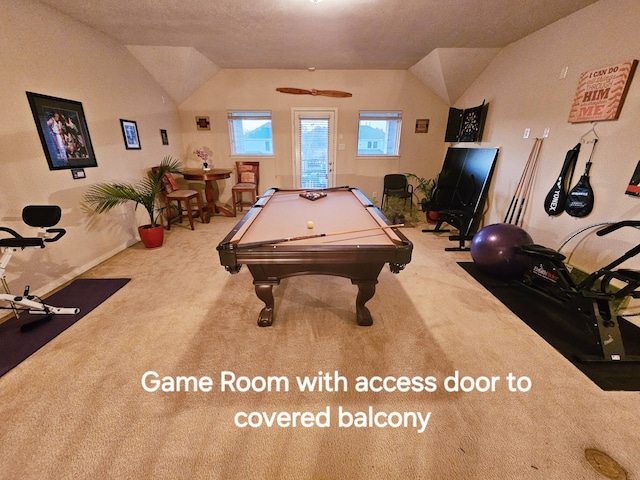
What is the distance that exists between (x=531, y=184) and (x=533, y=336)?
2.08m

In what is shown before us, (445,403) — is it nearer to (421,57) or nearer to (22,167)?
(22,167)

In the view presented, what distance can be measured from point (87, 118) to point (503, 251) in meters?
4.71

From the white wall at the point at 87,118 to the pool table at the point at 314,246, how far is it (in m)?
2.02

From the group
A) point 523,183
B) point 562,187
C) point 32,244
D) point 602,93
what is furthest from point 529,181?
point 32,244

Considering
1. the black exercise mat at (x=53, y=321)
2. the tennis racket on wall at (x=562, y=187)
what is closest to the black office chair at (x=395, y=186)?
the tennis racket on wall at (x=562, y=187)

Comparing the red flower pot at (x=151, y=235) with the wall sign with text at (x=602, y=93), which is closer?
the wall sign with text at (x=602, y=93)

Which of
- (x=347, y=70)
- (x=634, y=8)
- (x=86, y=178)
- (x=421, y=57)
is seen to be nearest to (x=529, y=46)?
(x=634, y=8)

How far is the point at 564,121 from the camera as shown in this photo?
271 centimetres

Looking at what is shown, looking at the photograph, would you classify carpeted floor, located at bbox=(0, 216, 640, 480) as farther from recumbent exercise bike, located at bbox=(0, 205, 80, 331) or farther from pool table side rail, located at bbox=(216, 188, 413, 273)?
pool table side rail, located at bbox=(216, 188, 413, 273)

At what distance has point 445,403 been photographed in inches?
55.5

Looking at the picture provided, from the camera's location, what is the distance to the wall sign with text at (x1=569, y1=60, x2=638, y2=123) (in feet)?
7.07

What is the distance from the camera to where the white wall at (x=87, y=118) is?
2.15 meters

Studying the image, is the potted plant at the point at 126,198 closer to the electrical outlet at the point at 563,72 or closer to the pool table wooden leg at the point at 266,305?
the pool table wooden leg at the point at 266,305

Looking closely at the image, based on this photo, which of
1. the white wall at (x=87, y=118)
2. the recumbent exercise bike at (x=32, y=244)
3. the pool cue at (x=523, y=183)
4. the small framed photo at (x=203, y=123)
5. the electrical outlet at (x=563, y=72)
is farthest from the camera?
the small framed photo at (x=203, y=123)
